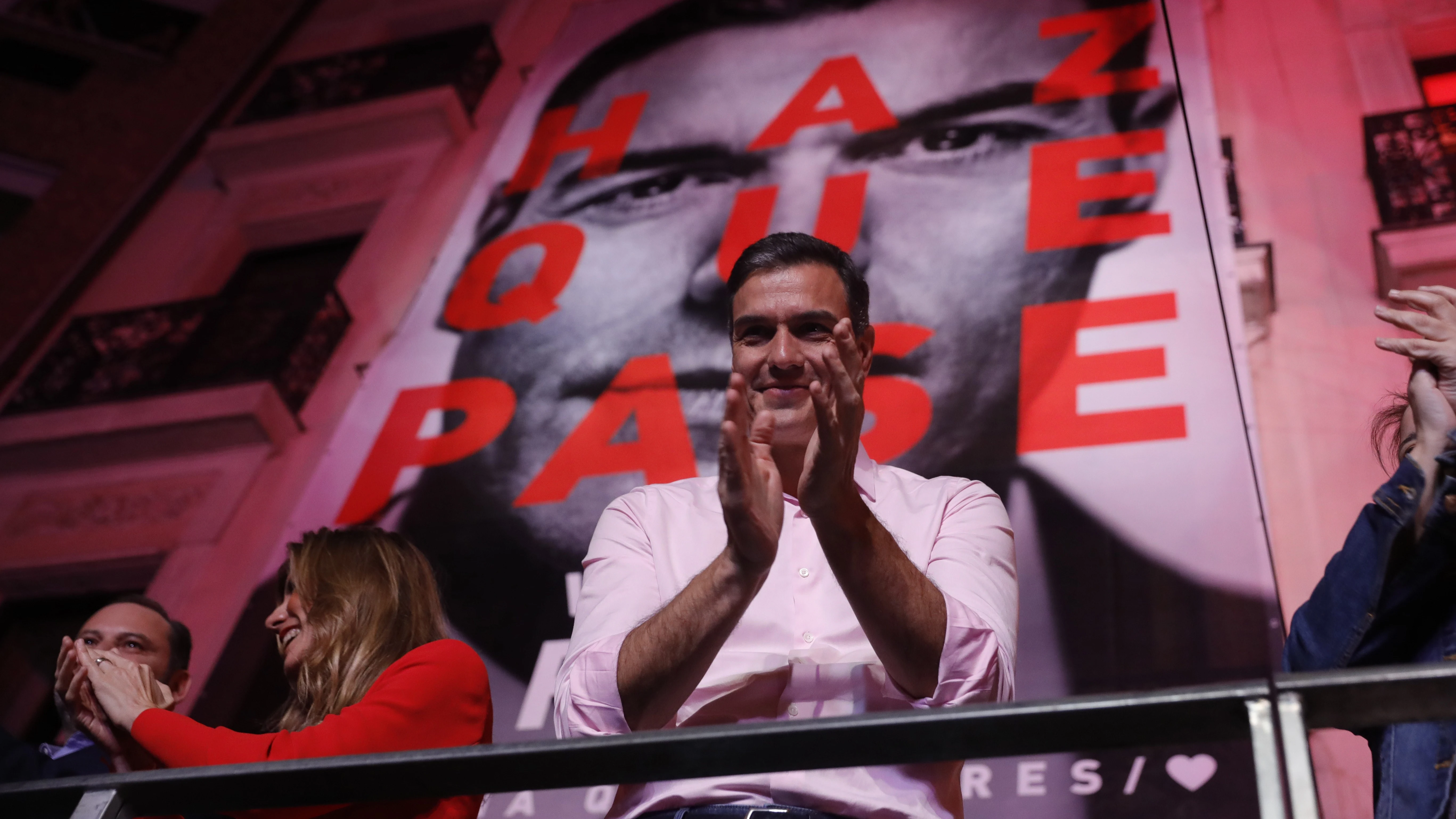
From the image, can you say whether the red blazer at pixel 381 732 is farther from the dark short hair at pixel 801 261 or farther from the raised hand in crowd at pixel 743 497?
the dark short hair at pixel 801 261

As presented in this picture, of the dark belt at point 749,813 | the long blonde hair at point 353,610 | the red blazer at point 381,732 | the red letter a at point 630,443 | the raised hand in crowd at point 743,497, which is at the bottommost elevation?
the dark belt at point 749,813

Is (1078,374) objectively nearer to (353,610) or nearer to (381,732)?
(353,610)

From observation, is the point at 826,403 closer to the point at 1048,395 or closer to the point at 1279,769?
the point at 1279,769

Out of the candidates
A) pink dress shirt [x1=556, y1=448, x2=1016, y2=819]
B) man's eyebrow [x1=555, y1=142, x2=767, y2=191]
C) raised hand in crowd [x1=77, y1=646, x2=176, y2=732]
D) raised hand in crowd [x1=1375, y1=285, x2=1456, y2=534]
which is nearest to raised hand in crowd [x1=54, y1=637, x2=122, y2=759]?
raised hand in crowd [x1=77, y1=646, x2=176, y2=732]

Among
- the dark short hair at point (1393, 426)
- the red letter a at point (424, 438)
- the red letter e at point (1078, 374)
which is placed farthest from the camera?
the red letter a at point (424, 438)

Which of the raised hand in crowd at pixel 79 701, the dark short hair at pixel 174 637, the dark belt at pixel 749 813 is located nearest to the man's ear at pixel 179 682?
the dark short hair at pixel 174 637

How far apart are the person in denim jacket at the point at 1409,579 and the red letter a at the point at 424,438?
6.82ft

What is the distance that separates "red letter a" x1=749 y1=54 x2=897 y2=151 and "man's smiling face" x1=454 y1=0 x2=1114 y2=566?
0.10ft

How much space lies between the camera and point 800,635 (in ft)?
4.75

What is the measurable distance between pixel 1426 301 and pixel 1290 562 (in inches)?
37.7

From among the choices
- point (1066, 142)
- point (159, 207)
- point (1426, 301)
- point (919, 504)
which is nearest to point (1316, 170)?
point (1066, 142)

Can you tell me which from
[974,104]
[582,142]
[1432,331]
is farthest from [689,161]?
[1432,331]

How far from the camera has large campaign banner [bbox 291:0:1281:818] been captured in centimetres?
237

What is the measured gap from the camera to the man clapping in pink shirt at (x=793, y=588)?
126cm
